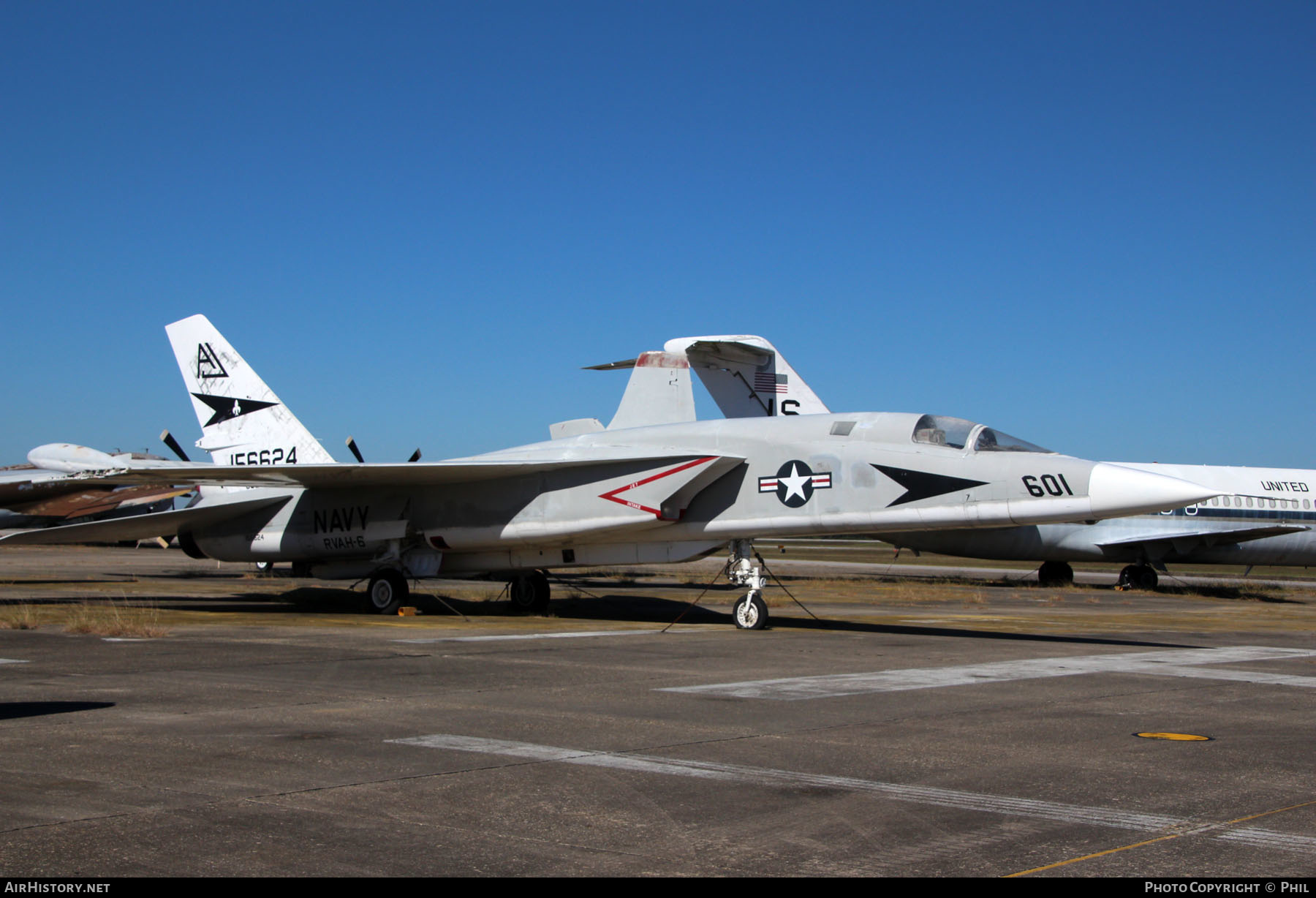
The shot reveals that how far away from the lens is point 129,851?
4133mm

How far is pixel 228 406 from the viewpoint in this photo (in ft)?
68.5

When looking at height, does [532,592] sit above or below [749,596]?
below

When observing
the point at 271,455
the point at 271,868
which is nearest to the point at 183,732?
the point at 271,868

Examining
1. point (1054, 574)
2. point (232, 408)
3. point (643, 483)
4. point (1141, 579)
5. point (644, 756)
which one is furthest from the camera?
point (1054, 574)

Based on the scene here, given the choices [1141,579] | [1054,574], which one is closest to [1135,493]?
[1141,579]

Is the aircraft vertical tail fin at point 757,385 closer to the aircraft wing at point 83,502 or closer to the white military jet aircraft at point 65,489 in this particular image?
the white military jet aircraft at point 65,489

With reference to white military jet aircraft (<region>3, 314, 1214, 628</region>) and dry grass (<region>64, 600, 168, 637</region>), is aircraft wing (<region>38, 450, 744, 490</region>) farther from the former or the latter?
dry grass (<region>64, 600, 168, 637</region>)

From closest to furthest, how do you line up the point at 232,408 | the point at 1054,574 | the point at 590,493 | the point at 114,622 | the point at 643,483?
the point at 114,622
the point at 643,483
the point at 590,493
the point at 232,408
the point at 1054,574

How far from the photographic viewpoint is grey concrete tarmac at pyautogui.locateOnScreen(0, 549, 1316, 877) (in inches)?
169

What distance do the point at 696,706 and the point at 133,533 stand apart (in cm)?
1539

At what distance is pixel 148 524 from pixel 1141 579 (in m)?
26.7

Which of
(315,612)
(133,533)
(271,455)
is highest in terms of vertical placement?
(271,455)

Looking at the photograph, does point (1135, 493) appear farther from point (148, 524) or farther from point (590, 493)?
point (148, 524)
